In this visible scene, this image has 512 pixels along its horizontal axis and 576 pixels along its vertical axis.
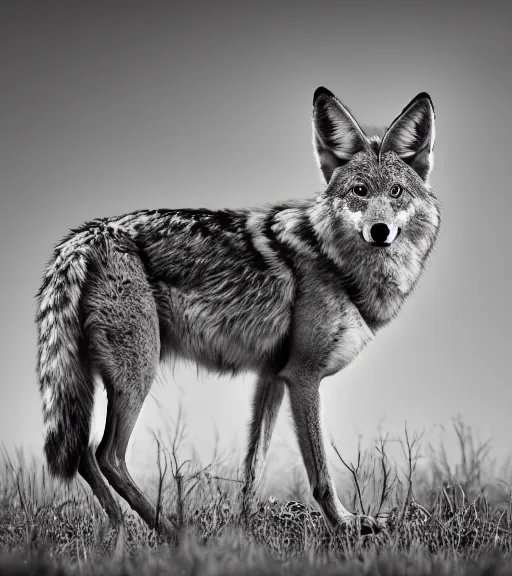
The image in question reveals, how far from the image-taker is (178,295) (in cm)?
525

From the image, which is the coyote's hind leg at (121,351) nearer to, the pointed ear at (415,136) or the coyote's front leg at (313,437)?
the coyote's front leg at (313,437)

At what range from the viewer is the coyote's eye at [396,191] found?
516cm

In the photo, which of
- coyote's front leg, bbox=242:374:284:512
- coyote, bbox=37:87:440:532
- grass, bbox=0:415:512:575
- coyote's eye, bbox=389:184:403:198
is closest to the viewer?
grass, bbox=0:415:512:575

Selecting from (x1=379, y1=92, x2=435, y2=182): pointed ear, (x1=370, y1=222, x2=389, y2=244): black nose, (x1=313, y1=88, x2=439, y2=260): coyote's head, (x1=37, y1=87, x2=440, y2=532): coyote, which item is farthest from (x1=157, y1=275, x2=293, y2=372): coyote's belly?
(x1=379, y1=92, x2=435, y2=182): pointed ear

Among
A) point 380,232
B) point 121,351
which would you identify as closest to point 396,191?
point 380,232

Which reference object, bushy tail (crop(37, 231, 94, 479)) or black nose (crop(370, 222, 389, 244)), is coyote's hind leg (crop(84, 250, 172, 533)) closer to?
bushy tail (crop(37, 231, 94, 479))

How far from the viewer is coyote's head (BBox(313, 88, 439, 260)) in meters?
5.19

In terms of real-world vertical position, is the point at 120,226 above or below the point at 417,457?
above

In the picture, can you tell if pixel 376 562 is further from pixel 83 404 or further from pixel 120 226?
pixel 120 226

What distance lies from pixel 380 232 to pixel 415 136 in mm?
959

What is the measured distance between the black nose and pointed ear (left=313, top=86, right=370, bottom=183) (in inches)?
28.0

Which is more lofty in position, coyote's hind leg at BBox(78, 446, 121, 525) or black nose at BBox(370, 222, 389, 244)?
black nose at BBox(370, 222, 389, 244)

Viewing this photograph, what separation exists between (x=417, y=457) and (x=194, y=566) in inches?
94.0

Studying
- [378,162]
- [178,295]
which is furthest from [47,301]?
[378,162]
